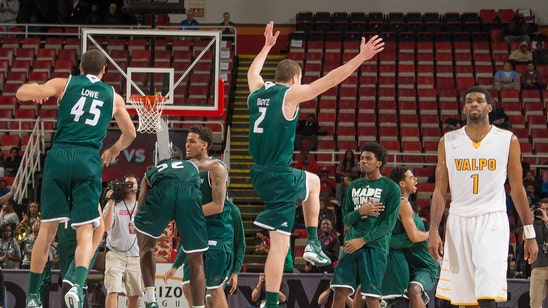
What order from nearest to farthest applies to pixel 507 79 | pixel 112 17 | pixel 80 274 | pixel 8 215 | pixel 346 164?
1. pixel 80 274
2. pixel 8 215
3. pixel 346 164
4. pixel 507 79
5. pixel 112 17

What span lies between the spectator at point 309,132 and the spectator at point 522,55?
20.5 ft

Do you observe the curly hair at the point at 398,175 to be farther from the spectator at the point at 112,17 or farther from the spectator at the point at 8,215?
the spectator at the point at 112,17

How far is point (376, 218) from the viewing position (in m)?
10.2

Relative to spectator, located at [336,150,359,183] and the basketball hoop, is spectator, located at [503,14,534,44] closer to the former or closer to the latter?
spectator, located at [336,150,359,183]

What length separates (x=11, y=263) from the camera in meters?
16.9

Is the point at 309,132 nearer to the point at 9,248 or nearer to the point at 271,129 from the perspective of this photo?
the point at 9,248

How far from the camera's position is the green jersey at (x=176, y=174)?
9.50m

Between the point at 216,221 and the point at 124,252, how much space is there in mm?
3052

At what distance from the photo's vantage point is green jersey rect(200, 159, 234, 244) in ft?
33.0

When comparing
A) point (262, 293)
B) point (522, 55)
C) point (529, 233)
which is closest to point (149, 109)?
point (262, 293)

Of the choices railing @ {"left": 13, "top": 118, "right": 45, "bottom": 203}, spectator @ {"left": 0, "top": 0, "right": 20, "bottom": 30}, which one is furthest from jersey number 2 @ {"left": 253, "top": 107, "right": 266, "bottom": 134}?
spectator @ {"left": 0, "top": 0, "right": 20, "bottom": 30}

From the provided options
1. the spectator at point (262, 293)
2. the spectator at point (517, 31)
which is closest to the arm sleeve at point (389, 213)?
the spectator at point (262, 293)

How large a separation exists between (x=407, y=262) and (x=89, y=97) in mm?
4418

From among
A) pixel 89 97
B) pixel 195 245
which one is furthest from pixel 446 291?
pixel 89 97
